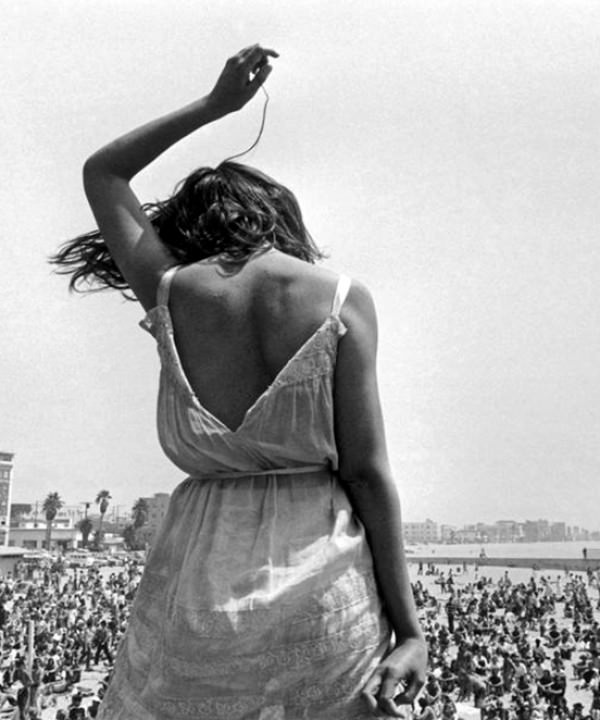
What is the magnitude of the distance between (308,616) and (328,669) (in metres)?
0.09

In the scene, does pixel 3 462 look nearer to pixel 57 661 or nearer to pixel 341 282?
pixel 57 661

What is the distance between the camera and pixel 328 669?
3.94ft

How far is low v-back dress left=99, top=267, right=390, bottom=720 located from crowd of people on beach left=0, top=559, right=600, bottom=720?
7206 mm

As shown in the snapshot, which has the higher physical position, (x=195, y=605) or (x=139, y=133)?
(x=139, y=133)

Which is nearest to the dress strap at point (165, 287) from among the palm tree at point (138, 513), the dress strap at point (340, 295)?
the dress strap at point (340, 295)

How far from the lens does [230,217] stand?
57.6 inches

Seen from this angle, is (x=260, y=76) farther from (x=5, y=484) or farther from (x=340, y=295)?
(x=5, y=484)

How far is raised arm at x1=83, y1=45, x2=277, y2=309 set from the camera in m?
1.46

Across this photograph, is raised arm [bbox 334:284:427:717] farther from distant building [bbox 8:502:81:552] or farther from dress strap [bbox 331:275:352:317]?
distant building [bbox 8:502:81:552]

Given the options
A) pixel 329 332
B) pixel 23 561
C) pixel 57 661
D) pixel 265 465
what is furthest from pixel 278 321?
pixel 23 561

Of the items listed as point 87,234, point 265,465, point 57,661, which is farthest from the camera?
point 57,661

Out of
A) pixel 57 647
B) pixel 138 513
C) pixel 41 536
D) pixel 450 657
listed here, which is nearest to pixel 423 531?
pixel 138 513

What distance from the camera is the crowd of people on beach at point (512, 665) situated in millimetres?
13258

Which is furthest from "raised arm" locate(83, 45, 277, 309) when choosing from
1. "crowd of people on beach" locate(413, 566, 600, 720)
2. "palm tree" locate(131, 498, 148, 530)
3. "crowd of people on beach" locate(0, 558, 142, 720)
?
"palm tree" locate(131, 498, 148, 530)
